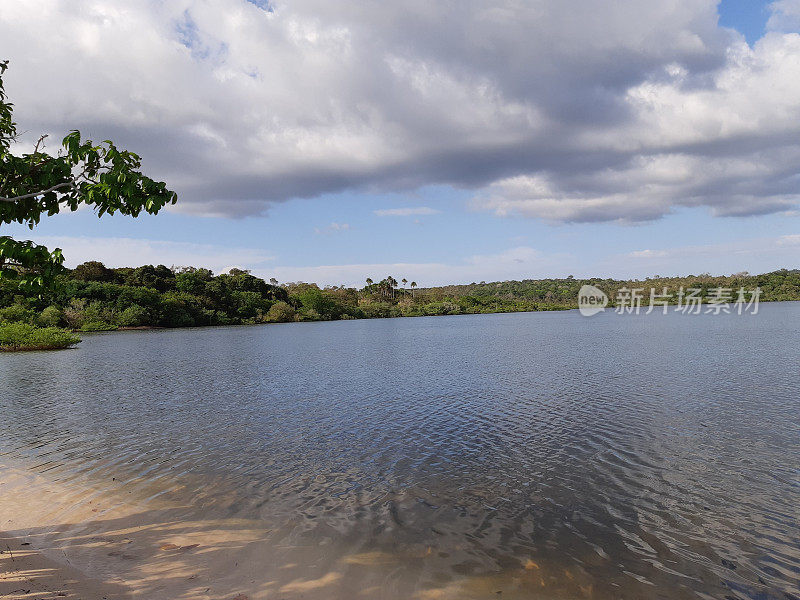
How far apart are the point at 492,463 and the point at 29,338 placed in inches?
2258

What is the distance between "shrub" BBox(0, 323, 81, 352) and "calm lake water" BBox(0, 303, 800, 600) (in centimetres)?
2705

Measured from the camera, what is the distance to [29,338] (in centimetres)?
5188

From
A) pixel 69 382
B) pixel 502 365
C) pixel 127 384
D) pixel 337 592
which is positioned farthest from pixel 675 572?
pixel 69 382

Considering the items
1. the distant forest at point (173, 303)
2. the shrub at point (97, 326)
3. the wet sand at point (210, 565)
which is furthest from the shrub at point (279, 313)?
the wet sand at point (210, 565)

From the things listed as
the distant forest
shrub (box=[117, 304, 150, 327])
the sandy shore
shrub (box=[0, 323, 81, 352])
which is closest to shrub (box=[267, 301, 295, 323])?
the distant forest

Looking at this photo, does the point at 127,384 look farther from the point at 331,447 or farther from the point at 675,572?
the point at 675,572

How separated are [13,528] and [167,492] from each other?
9.59 feet

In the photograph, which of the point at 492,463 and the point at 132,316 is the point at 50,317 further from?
the point at 492,463

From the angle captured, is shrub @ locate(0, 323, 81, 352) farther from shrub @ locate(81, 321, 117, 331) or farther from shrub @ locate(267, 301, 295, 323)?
shrub @ locate(267, 301, 295, 323)

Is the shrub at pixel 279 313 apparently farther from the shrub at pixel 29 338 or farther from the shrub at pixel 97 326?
the shrub at pixel 29 338

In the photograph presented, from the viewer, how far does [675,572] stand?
770 cm

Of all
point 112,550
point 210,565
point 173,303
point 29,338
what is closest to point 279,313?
point 173,303

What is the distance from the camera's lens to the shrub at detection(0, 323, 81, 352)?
50.2m

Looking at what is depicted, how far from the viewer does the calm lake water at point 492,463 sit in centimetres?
815
